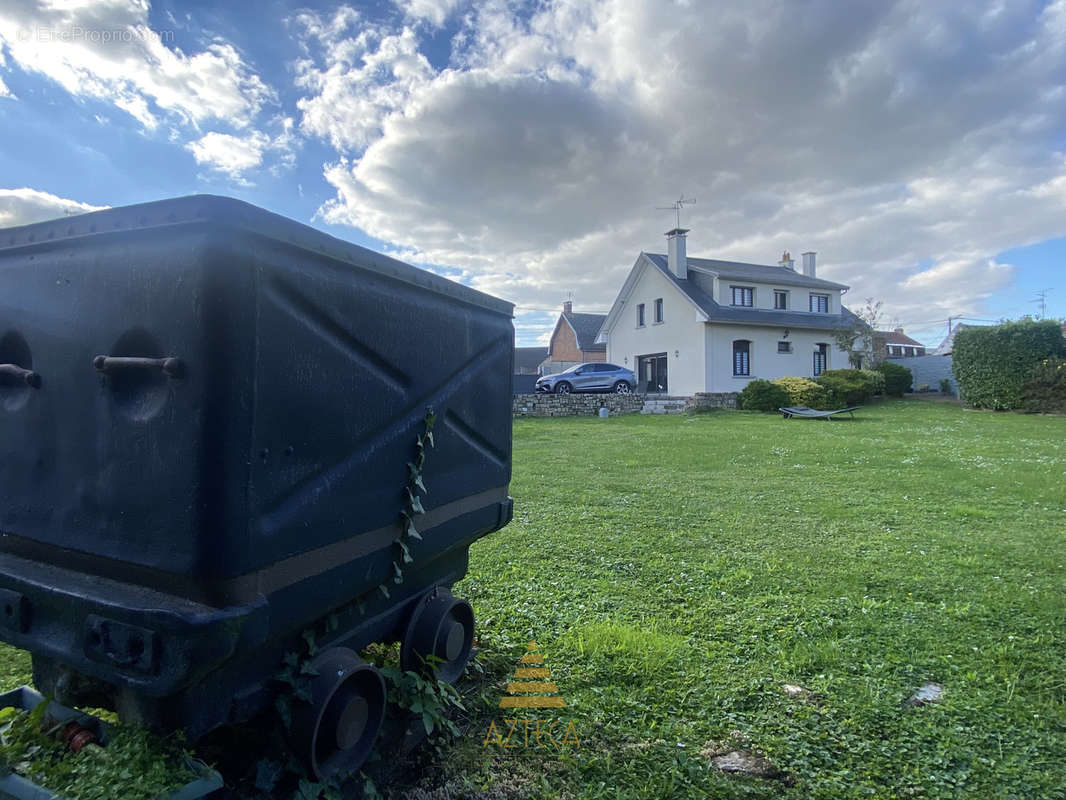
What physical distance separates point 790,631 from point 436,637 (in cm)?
202

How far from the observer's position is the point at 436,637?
216 cm

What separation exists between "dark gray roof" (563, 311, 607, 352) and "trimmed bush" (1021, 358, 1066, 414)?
79.1ft

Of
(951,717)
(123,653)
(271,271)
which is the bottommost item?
(951,717)

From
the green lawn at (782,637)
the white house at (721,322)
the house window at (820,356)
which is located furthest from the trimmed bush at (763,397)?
the green lawn at (782,637)

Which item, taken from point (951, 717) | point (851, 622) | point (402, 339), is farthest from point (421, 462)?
point (851, 622)

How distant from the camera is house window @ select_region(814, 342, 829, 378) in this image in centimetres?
2622

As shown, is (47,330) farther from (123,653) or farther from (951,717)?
(951,717)

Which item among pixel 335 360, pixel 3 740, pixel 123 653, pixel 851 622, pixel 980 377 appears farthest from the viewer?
pixel 980 377

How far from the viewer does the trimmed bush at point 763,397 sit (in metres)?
20.3

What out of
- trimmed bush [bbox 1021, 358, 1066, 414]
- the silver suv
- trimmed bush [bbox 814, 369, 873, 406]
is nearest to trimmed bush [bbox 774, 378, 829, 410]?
trimmed bush [bbox 814, 369, 873, 406]

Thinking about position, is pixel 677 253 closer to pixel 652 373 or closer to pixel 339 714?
pixel 652 373

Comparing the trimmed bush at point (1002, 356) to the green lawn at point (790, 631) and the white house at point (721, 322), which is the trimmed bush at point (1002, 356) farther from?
the green lawn at point (790, 631)

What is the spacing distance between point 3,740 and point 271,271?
1.43 meters

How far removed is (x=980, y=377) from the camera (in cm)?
1878
